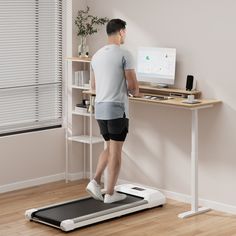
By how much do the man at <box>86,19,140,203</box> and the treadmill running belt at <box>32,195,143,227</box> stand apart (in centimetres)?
21

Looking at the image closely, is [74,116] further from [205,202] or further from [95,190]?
[205,202]

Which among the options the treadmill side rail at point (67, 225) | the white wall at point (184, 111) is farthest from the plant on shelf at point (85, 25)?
the treadmill side rail at point (67, 225)

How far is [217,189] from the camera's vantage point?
5.92 metres

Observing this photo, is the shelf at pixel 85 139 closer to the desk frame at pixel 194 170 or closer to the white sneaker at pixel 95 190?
the white sneaker at pixel 95 190

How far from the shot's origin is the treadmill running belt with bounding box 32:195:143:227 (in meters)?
5.40

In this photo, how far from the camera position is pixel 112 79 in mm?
5547

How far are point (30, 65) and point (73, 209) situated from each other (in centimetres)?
176

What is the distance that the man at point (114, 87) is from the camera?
18.2 ft

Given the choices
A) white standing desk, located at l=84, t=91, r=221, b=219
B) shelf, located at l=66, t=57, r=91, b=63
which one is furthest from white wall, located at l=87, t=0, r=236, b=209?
shelf, located at l=66, t=57, r=91, b=63

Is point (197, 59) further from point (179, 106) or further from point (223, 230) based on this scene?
point (223, 230)

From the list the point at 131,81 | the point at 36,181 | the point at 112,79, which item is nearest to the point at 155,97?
the point at 131,81

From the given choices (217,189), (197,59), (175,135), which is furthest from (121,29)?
(217,189)

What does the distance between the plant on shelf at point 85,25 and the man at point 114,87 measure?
1.05 meters

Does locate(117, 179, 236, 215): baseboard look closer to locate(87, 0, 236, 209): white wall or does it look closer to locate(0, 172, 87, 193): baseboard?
locate(87, 0, 236, 209): white wall
